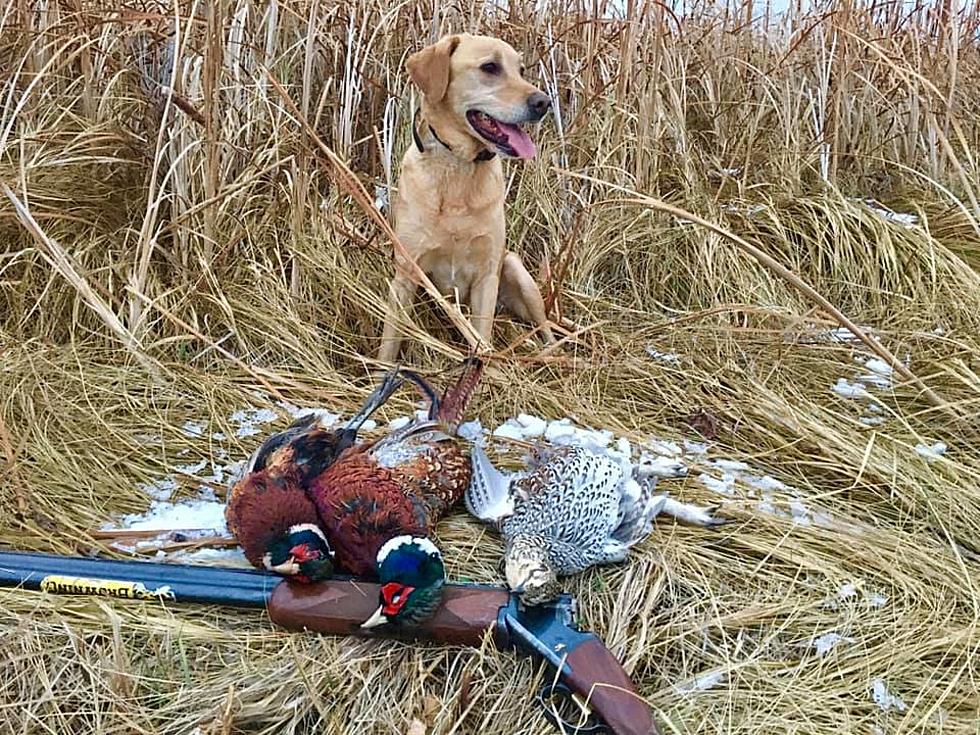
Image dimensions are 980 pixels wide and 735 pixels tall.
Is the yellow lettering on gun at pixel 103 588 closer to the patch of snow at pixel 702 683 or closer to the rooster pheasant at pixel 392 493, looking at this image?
the rooster pheasant at pixel 392 493

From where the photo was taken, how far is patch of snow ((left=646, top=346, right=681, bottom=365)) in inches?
110

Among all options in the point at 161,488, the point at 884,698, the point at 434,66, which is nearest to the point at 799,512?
the point at 884,698

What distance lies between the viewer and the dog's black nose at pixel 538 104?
2.85 meters

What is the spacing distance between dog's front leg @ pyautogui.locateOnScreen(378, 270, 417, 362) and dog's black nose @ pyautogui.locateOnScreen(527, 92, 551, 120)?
671 millimetres

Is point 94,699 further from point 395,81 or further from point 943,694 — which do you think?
point 395,81

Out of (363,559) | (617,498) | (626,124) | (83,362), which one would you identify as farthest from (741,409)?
(83,362)

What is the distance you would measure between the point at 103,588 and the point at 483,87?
73.5 inches

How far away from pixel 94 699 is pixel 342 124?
2.15 m

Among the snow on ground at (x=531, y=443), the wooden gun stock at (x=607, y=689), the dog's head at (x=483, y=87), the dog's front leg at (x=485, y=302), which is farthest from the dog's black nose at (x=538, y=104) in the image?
the wooden gun stock at (x=607, y=689)

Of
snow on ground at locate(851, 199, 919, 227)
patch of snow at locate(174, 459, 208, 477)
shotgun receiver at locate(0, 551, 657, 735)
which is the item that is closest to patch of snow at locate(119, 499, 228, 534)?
patch of snow at locate(174, 459, 208, 477)

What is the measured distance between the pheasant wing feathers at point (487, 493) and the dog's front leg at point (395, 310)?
2.77 feet

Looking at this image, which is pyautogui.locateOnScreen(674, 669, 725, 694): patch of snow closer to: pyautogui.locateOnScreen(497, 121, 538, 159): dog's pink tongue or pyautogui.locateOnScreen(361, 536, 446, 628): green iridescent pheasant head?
pyautogui.locateOnScreen(361, 536, 446, 628): green iridescent pheasant head

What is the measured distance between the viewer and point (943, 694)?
162 cm

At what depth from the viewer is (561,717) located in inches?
63.7
